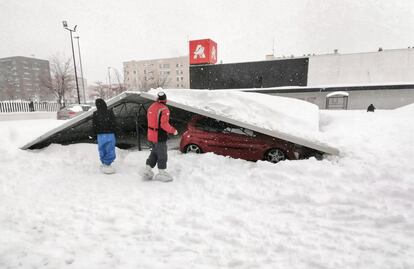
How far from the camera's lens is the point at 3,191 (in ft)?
14.0

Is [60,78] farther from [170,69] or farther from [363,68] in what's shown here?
[170,69]

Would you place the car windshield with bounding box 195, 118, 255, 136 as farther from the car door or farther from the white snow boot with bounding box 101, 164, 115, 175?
the white snow boot with bounding box 101, 164, 115, 175

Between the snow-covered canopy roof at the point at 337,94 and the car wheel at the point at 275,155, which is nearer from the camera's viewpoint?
the car wheel at the point at 275,155

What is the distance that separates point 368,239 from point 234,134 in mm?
3917

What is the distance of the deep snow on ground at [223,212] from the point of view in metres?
2.53

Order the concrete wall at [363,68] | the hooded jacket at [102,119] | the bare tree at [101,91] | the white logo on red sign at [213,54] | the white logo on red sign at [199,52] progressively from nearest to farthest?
the hooded jacket at [102,119], the concrete wall at [363,68], the white logo on red sign at [199,52], the white logo on red sign at [213,54], the bare tree at [101,91]

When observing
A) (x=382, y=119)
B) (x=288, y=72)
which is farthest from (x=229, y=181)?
(x=288, y=72)

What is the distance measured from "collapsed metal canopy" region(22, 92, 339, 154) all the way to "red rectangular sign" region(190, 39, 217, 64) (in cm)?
1781

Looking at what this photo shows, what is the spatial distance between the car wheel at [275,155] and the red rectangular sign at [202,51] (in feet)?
70.6

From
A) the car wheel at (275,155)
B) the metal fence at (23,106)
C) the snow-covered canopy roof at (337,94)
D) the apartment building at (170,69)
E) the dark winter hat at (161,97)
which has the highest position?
the apartment building at (170,69)

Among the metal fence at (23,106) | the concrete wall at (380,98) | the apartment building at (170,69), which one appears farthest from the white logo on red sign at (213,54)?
the apartment building at (170,69)

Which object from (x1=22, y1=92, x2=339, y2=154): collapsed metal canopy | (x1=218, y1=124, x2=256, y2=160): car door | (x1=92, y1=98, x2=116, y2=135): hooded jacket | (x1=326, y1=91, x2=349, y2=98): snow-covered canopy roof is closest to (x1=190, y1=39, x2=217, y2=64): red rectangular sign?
(x1=326, y1=91, x2=349, y2=98): snow-covered canopy roof

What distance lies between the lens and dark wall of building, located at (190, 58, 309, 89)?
23.1 meters

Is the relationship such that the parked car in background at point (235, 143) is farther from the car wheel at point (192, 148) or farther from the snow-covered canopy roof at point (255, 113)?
the snow-covered canopy roof at point (255, 113)
